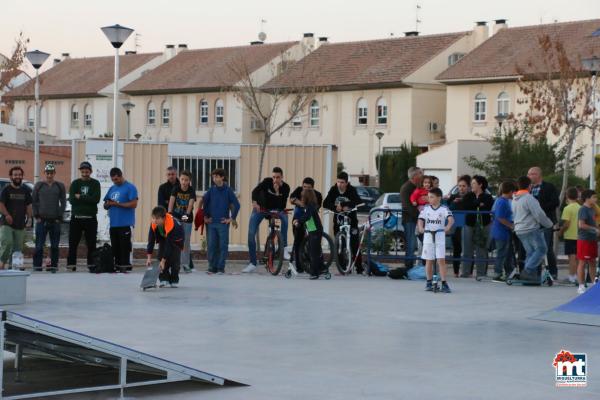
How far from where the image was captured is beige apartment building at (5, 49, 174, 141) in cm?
9419

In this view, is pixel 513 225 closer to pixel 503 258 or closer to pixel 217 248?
pixel 503 258

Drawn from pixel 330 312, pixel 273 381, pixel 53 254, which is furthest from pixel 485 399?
pixel 53 254

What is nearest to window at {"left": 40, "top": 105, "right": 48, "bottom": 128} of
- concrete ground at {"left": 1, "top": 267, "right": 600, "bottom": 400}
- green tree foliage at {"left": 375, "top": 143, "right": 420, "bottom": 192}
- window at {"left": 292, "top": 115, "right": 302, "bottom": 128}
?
window at {"left": 292, "top": 115, "right": 302, "bottom": 128}

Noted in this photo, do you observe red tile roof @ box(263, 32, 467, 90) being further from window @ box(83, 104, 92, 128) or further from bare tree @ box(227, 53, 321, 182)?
window @ box(83, 104, 92, 128)

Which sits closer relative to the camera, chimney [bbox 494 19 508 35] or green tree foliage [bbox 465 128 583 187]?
green tree foliage [bbox 465 128 583 187]

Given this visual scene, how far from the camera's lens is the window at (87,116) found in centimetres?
9538

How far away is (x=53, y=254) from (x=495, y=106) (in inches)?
2039

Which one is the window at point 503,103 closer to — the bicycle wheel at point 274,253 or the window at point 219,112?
the window at point 219,112

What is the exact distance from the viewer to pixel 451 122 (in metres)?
72.2

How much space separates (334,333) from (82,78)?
288 feet

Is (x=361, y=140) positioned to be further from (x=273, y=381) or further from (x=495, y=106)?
(x=273, y=381)

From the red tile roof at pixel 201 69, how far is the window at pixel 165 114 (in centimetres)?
124

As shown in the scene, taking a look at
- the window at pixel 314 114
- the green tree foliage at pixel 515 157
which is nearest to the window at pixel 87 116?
the window at pixel 314 114

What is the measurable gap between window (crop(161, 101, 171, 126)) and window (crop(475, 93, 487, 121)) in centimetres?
2649
